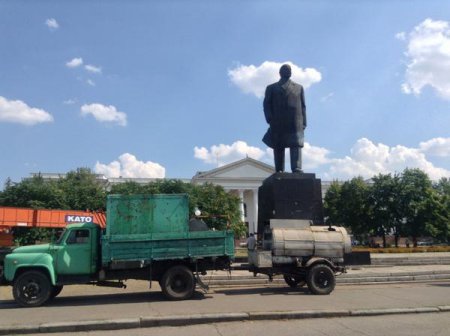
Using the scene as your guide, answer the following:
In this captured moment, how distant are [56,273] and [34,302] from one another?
87 cm

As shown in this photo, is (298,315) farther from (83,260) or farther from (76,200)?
(76,200)

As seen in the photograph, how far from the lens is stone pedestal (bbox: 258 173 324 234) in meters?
16.4

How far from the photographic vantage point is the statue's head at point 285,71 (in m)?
18.0

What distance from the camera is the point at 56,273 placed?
1228cm

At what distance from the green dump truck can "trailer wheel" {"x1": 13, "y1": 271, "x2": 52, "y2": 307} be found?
0.08 ft

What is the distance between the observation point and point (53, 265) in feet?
40.1

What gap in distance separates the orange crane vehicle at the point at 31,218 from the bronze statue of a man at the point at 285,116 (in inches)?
314

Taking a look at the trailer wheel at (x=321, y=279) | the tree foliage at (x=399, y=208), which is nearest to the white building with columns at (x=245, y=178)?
the tree foliage at (x=399, y=208)

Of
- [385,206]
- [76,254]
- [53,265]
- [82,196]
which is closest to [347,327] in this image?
[76,254]

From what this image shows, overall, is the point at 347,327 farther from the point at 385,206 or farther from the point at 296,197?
the point at 385,206

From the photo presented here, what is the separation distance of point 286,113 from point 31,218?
1397 cm

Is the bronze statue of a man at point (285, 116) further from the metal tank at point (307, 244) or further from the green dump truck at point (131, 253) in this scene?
the green dump truck at point (131, 253)

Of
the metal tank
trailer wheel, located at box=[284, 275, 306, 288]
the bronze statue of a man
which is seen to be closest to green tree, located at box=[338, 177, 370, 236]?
the bronze statue of a man

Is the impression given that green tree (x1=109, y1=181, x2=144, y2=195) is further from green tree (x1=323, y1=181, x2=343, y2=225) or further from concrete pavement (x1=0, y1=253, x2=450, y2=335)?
concrete pavement (x1=0, y1=253, x2=450, y2=335)
